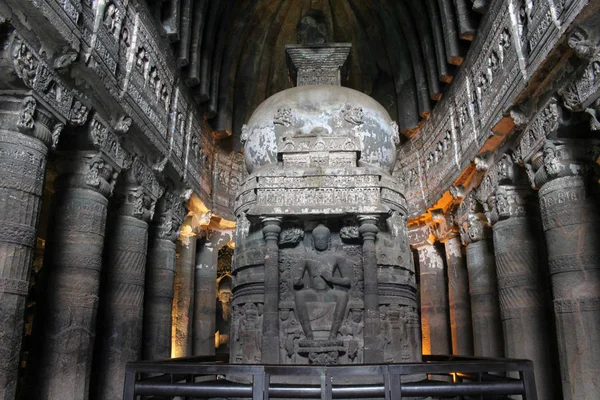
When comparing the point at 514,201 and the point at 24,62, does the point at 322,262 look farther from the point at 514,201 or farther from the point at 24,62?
the point at 514,201

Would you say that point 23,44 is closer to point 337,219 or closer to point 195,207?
point 337,219

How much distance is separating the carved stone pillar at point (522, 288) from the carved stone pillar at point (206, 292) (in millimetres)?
7833

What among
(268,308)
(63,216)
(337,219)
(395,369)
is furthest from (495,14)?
(63,216)

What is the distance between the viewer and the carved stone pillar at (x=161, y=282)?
36.7 feet

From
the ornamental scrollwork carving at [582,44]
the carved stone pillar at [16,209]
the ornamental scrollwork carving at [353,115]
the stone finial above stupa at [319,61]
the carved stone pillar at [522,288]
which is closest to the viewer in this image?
the carved stone pillar at [16,209]

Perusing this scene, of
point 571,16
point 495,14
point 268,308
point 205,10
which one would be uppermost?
point 205,10

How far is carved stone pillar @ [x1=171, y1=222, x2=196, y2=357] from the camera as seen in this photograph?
43.0 ft

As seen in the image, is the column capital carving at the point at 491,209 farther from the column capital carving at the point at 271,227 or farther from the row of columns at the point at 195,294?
the row of columns at the point at 195,294

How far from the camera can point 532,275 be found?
980 centimetres

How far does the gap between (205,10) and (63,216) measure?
8.15 metres

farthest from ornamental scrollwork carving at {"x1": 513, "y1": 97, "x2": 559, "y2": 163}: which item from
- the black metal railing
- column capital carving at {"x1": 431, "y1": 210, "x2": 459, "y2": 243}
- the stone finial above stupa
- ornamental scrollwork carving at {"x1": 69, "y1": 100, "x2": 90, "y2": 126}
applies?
ornamental scrollwork carving at {"x1": 69, "y1": 100, "x2": 90, "y2": 126}

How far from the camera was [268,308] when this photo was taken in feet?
23.5

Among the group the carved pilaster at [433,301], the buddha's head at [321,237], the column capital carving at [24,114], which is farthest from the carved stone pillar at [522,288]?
the column capital carving at [24,114]

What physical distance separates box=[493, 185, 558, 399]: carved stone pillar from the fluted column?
3203 mm
